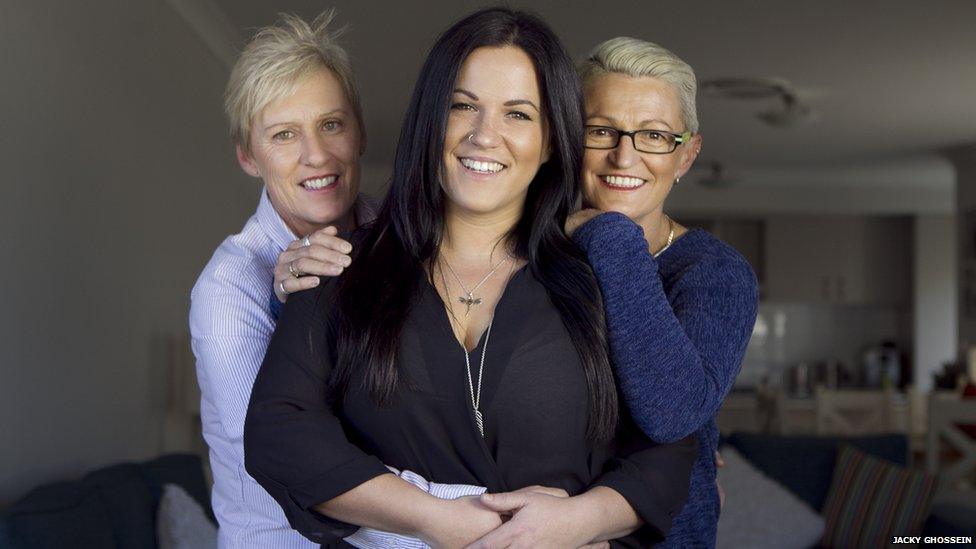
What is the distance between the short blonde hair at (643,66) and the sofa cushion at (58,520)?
1723mm

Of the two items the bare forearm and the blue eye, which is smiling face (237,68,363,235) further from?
the bare forearm

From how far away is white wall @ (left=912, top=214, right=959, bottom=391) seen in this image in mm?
10031

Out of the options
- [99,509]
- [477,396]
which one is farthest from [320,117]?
[99,509]

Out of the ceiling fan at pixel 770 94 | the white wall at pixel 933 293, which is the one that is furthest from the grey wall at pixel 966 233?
the ceiling fan at pixel 770 94

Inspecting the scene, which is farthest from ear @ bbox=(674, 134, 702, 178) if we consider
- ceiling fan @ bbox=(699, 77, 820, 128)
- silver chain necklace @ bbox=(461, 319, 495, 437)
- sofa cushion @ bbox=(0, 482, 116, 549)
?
ceiling fan @ bbox=(699, 77, 820, 128)

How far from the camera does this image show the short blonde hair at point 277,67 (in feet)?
5.68

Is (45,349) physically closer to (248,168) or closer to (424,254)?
(248,168)

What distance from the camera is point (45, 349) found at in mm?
3072

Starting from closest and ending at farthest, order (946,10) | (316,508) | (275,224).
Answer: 1. (316,508)
2. (275,224)
3. (946,10)

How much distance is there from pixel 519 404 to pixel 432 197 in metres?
0.31

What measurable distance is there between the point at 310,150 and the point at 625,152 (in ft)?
1.81

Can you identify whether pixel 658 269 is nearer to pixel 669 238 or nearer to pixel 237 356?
pixel 669 238

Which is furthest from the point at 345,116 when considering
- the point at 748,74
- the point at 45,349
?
the point at 748,74

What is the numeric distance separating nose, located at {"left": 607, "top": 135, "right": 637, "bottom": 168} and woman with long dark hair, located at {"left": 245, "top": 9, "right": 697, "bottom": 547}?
0.19 m
